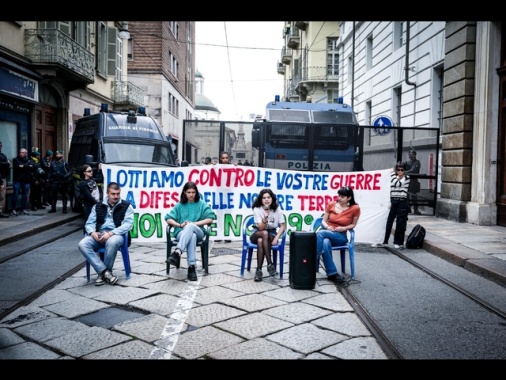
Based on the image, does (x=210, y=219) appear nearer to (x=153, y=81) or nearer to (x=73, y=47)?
(x=73, y=47)

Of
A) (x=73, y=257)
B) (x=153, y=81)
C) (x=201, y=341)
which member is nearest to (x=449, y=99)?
(x=73, y=257)

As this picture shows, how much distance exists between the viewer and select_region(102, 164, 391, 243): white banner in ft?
28.8

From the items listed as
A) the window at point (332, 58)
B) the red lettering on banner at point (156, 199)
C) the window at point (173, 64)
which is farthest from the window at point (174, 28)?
the red lettering on banner at point (156, 199)

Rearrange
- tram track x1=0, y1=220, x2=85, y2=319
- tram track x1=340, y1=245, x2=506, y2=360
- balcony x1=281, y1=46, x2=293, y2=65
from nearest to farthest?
1. tram track x1=340, y1=245, x2=506, y2=360
2. tram track x1=0, y1=220, x2=85, y2=319
3. balcony x1=281, y1=46, x2=293, y2=65

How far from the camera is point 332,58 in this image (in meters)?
39.1

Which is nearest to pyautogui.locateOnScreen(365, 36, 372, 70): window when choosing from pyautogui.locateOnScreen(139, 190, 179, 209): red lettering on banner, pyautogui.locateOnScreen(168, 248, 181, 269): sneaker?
pyautogui.locateOnScreen(139, 190, 179, 209): red lettering on banner

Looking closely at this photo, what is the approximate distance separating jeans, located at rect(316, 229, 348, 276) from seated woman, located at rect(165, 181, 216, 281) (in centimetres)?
144

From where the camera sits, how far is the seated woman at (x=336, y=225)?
671 centimetres

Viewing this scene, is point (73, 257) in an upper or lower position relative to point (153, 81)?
lower

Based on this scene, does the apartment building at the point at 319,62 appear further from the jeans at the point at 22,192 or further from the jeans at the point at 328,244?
the jeans at the point at 328,244

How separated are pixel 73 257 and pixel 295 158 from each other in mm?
7375

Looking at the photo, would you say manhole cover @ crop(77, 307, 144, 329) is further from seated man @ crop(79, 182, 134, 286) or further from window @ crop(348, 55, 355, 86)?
window @ crop(348, 55, 355, 86)

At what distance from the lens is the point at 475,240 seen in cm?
946

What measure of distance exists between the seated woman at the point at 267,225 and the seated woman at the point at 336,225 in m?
0.54
